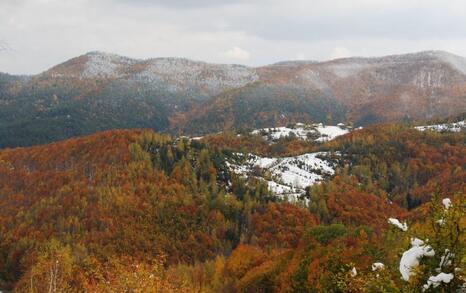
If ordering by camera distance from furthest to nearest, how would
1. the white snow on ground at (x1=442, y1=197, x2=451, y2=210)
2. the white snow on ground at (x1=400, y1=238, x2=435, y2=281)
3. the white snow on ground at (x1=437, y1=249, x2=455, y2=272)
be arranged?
the white snow on ground at (x1=442, y1=197, x2=451, y2=210)
the white snow on ground at (x1=437, y1=249, x2=455, y2=272)
the white snow on ground at (x1=400, y1=238, x2=435, y2=281)

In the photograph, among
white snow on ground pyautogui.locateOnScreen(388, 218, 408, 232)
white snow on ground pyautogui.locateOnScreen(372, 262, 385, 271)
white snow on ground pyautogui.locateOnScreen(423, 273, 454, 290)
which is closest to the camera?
white snow on ground pyautogui.locateOnScreen(423, 273, 454, 290)

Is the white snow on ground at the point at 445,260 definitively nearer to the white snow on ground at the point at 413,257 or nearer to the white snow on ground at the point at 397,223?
the white snow on ground at the point at 413,257

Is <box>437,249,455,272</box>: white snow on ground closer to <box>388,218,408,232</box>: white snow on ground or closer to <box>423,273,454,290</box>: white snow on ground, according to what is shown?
<box>423,273,454,290</box>: white snow on ground

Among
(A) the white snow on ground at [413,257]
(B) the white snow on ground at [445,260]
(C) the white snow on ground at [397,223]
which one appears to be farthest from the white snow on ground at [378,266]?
(B) the white snow on ground at [445,260]

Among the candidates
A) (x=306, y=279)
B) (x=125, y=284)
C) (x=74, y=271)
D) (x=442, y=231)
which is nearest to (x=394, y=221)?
(x=442, y=231)

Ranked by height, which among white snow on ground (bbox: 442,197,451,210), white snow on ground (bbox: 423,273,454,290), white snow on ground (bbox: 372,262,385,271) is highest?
white snow on ground (bbox: 442,197,451,210)

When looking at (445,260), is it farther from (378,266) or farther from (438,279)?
(378,266)

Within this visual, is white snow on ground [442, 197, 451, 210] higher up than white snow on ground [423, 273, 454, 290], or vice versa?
white snow on ground [442, 197, 451, 210]

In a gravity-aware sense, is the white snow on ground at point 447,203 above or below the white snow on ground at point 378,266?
above

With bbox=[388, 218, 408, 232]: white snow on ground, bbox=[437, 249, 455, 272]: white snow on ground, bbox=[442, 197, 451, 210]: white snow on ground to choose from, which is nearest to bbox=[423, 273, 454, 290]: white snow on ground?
bbox=[437, 249, 455, 272]: white snow on ground

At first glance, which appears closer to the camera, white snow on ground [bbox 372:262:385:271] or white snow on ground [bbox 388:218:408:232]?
white snow on ground [bbox 388:218:408:232]

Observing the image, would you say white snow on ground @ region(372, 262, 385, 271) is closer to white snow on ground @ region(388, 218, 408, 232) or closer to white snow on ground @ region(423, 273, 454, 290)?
white snow on ground @ region(388, 218, 408, 232)

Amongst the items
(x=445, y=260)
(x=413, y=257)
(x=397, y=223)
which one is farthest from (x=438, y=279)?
(x=397, y=223)

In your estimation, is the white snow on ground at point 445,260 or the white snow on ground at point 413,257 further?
the white snow on ground at point 445,260
